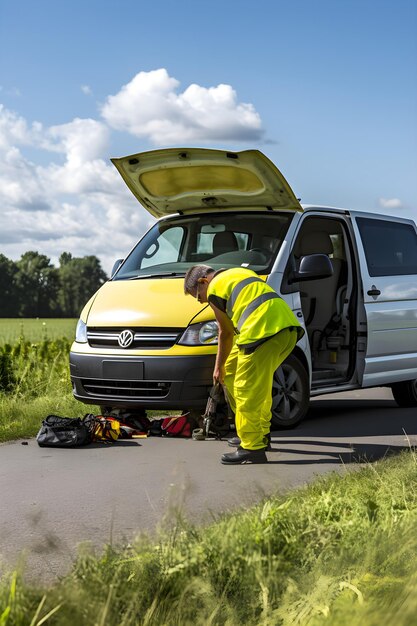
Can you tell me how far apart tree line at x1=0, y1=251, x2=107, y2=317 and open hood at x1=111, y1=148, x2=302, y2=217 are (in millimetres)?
56994

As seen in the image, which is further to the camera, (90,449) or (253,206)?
(253,206)

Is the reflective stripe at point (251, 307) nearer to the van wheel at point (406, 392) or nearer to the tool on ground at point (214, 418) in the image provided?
the tool on ground at point (214, 418)

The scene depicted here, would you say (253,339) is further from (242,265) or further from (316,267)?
(242,265)

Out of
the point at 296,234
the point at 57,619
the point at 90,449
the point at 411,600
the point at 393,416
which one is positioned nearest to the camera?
the point at 411,600

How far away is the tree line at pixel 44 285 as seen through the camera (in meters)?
83.5

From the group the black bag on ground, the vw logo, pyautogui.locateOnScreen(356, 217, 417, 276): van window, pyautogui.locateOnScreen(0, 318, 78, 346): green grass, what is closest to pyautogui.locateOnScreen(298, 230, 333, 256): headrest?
pyautogui.locateOnScreen(356, 217, 417, 276): van window

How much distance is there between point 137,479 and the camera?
6598 mm

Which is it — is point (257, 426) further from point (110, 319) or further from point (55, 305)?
point (55, 305)

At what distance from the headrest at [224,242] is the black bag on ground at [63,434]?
221 centimetres

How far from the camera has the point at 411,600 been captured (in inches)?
107

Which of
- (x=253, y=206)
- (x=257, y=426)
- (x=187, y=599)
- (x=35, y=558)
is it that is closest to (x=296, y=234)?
(x=253, y=206)

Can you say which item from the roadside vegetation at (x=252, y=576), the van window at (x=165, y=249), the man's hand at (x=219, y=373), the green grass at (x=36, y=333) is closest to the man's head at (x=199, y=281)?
the man's hand at (x=219, y=373)

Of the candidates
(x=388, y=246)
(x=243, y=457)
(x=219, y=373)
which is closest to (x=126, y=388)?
(x=219, y=373)

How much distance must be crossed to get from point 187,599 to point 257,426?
3.94 m
